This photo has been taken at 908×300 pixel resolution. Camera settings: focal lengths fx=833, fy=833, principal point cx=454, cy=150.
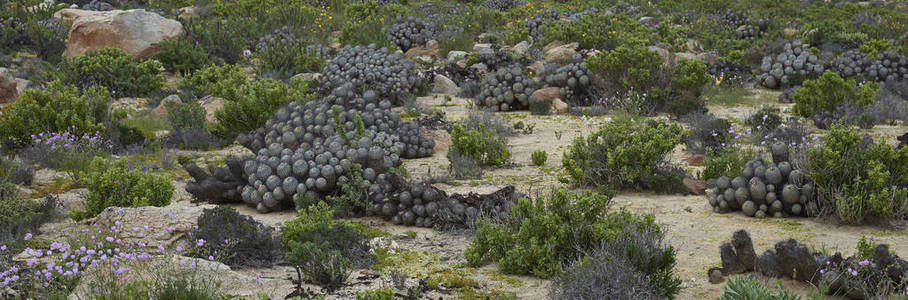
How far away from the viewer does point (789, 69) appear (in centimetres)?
1512

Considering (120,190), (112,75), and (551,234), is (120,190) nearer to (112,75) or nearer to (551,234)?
(551,234)

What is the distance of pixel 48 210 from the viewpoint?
6.84 meters

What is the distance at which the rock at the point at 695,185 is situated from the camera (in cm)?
776

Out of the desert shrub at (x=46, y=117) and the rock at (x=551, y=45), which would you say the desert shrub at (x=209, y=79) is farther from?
the rock at (x=551, y=45)

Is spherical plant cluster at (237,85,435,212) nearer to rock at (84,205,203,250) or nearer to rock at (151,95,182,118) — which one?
rock at (84,205,203,250)

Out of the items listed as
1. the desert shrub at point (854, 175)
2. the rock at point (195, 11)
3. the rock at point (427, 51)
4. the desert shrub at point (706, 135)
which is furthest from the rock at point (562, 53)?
the rock at point (195, 11)

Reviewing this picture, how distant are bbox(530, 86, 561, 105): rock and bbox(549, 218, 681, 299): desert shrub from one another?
875 centimetres

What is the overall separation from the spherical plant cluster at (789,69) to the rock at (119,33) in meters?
12.0

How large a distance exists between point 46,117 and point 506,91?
6.97 meters

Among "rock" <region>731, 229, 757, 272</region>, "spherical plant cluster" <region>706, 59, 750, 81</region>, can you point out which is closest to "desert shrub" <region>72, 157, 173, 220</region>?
"rock" <region>731, 229, 757, 272</region>

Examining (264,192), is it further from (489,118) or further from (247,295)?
(489,118)

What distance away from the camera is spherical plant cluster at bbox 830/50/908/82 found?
49.6 ft

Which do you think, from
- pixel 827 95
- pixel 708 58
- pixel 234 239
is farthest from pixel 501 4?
pixel 234 239

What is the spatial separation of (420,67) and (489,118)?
589 cm
